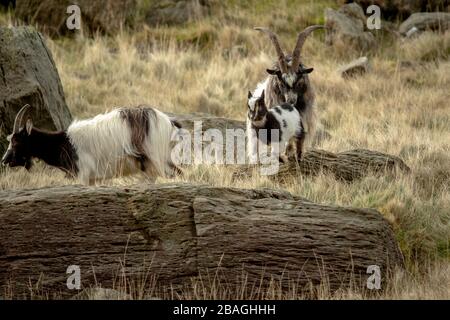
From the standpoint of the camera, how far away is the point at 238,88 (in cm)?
1745

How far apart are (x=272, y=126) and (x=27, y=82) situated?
3.38 m

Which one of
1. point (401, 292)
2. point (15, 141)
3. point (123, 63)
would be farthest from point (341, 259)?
point (123, 63)

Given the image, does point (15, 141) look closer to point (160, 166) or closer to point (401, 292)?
point (160, 166)

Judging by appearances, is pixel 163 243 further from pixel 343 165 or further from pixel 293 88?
pixel 293 88

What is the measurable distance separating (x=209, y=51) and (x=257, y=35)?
1288mm

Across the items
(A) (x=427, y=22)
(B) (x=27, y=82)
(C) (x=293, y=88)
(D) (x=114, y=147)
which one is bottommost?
(D) (x=114, y=147)

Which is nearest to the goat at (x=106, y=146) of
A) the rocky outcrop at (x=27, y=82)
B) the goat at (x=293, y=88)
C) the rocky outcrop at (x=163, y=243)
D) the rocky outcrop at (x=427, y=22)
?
the rocky outcrop at (x=27, y=82)

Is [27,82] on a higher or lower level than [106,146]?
higher

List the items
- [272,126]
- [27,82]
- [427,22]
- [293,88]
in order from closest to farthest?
[272,126], [27,82], [293,88], [427,22]

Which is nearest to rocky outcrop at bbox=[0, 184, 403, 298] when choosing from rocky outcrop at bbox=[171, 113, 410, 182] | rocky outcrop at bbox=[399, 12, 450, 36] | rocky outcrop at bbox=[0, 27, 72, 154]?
rocky outcrop at bbox=[171, 113, 410, 182]

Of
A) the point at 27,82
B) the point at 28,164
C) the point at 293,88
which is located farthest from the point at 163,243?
the point at 293,88

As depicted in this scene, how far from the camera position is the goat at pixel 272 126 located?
11.4m

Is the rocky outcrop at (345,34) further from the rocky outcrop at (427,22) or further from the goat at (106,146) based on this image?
the goat at (106,146)

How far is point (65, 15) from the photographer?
19.5 metres
